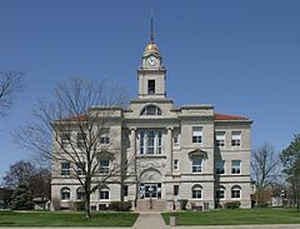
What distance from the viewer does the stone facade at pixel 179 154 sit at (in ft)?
251

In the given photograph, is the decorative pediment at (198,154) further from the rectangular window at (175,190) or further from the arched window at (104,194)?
the arched window at (104,194)

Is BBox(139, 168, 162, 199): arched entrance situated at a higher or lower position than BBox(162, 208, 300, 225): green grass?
higher

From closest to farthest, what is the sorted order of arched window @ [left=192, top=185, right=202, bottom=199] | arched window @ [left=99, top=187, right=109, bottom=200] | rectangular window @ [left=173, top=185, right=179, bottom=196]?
arched window @ [left=192, top=185, right=202, bottom=199] < arched window @ [left=99, top=187, right=109, bottom=200] < rectangular window @ [left=173, top=185, right=179, bottom=196]

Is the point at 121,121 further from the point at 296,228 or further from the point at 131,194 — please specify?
the point at 296,228

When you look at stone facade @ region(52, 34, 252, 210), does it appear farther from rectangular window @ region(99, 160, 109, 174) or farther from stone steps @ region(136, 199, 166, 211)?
rectangular window @ region(99, 160, 109, 174)

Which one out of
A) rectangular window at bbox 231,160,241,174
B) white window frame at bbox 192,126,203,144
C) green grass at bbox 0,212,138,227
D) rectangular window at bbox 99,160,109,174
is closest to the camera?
green grass at bbox 0,212,138,227

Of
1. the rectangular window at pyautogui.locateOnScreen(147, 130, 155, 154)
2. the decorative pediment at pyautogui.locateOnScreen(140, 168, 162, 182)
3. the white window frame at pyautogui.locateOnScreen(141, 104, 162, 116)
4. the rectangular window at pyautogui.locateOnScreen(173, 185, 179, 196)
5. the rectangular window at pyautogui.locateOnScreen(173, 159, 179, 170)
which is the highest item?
the white window frame at pyautogui.locateOnScreen(141, 104, 162, 116)

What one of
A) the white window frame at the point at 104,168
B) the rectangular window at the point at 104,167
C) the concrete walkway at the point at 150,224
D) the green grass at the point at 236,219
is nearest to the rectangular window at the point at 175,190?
the white window frame at the point at 104,168

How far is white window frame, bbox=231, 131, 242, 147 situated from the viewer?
79.3m

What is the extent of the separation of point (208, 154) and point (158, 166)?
7.25 meters

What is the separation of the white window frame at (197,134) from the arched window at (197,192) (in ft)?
20.2

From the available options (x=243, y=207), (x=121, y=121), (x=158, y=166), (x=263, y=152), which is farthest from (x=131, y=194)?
(x=263, y=152)

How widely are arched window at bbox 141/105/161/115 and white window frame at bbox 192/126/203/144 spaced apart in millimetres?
5663

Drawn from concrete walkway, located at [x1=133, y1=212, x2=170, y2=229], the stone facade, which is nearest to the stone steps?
the stone facade
